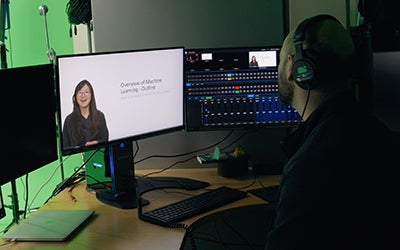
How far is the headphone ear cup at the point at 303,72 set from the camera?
149 cm

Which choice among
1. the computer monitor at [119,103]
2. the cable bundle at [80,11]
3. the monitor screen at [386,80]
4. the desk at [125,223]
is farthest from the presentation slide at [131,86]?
the cable bundle at [80,11]

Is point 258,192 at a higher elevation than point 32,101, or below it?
below

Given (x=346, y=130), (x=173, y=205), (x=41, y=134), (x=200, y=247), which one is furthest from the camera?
(x=173, y=205)

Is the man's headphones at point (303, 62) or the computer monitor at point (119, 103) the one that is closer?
the man's headphones at point (303, 62)

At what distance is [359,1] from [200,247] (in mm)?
1300

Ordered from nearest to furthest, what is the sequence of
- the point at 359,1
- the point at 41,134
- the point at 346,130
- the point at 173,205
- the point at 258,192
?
the point at 346,130, the point at 41,134, the point at 173,205, the point at 258,192, the point at 359,1

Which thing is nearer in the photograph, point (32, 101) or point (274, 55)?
point (32, 101)

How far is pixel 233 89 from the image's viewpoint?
8.11ft

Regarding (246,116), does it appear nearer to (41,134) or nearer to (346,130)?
(41,134)

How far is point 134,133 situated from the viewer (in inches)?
90.1

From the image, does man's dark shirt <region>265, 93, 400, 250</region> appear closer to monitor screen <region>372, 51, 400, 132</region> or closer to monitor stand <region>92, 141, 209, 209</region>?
monitor stand <region>92, 141, 209, 209</region>

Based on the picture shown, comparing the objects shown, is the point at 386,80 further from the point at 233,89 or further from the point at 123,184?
the point at 123,184

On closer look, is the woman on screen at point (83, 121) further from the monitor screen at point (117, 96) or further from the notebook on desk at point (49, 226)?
the notebook on desk at point (49, 226)

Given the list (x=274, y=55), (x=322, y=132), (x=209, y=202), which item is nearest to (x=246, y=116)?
(x=274, y=55)
